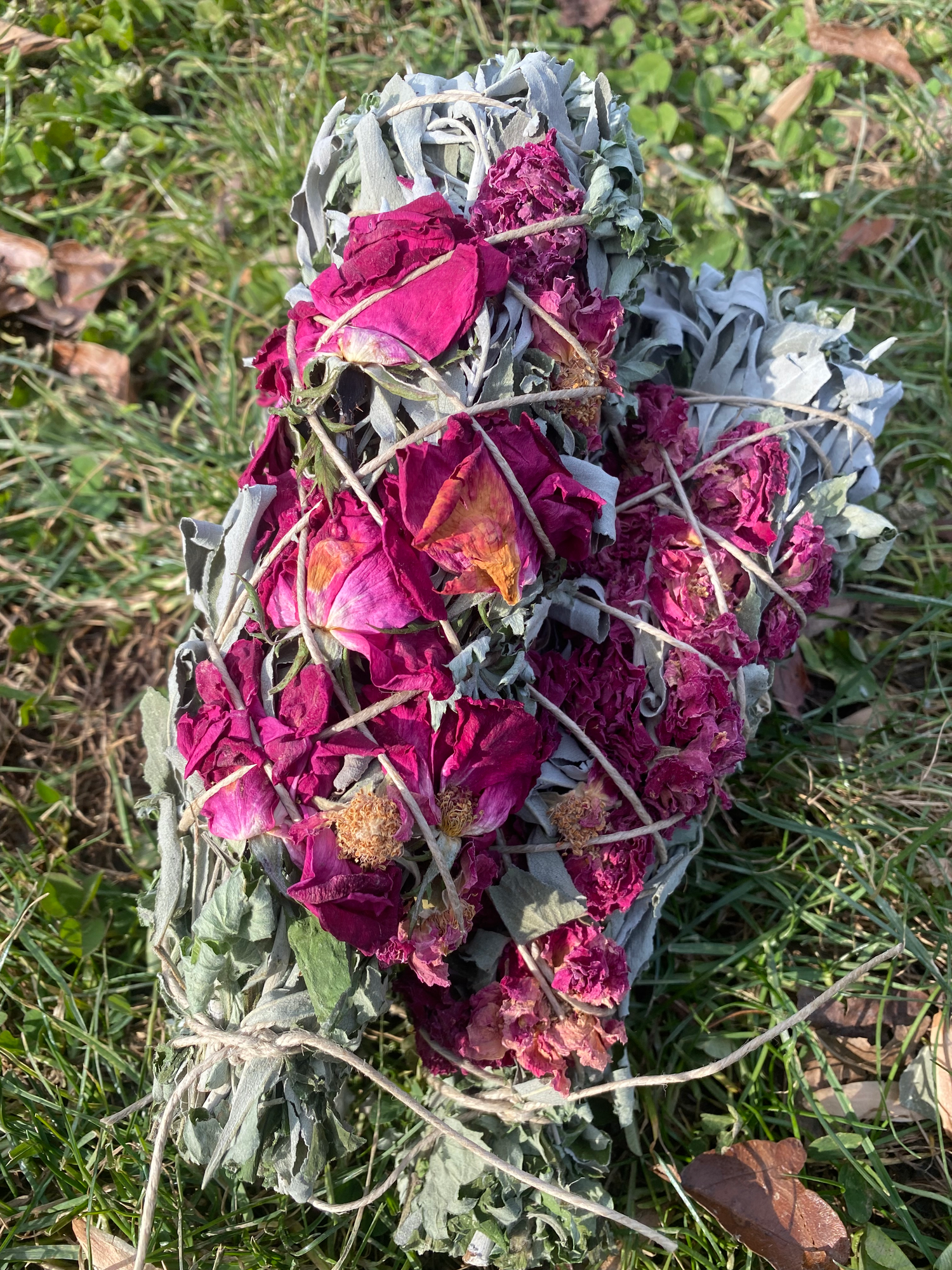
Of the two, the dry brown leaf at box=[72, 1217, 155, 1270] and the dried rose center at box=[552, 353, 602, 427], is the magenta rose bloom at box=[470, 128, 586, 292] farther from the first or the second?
the dry brown leaf at box=[72, 1217, 155, 1270]

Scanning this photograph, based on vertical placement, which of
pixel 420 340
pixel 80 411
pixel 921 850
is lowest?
pixel 921 850

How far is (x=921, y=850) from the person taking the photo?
1.50 m

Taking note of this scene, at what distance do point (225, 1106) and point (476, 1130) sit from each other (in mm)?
330

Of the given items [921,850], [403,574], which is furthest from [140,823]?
[921,850]

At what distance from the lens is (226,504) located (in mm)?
1812

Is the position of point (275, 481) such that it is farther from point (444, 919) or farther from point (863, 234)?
point (863, 234)

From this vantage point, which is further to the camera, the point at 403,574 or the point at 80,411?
the point at 80,411

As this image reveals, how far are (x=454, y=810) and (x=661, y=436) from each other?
1.99 feet

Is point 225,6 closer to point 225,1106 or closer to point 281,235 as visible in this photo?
point 281,235

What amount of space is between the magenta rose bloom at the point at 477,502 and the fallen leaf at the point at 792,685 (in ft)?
2.27

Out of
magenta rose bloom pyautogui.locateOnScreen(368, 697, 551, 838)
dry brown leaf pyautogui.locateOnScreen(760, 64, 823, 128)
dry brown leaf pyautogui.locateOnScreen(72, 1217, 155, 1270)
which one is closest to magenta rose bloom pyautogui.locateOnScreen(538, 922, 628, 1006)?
A: magenta rose bloom pyautogui.locateOnScreen(368, 697, 551, 838)

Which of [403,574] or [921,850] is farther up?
[403,574]

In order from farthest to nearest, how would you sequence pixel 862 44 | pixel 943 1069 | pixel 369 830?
pixel 862 44
pixel 943 1069
pixel 369 830

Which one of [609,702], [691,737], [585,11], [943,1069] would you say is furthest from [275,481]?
[585,11]
